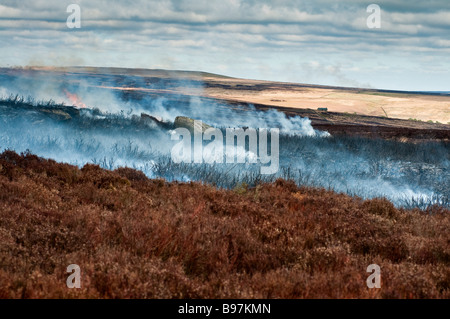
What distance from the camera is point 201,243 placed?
6.23 m

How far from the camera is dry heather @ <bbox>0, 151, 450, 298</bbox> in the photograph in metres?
4.66

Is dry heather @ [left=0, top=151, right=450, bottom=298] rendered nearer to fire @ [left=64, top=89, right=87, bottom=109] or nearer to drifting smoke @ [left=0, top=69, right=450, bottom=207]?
drifting smoke @ [left=0, top=69, right=450, bottom=207]

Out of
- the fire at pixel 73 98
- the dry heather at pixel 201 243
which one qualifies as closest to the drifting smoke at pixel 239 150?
the dry heather at pixel 201 243

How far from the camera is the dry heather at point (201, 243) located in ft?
15.3

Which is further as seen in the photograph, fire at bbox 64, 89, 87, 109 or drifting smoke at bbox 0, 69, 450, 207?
fire at bbox 64, 89, 87, 109

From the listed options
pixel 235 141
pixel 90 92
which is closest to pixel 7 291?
pixel 235 141

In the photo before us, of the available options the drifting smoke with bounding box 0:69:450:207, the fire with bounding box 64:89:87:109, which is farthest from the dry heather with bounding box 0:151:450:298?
the fire with bounding box 64:89:87:109

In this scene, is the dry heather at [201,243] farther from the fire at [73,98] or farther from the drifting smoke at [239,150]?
the fire at [73,98]

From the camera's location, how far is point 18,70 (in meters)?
37.8

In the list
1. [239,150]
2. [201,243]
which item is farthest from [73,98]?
[201,243]

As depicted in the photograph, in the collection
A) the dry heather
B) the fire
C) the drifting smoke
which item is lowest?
the dry heather
